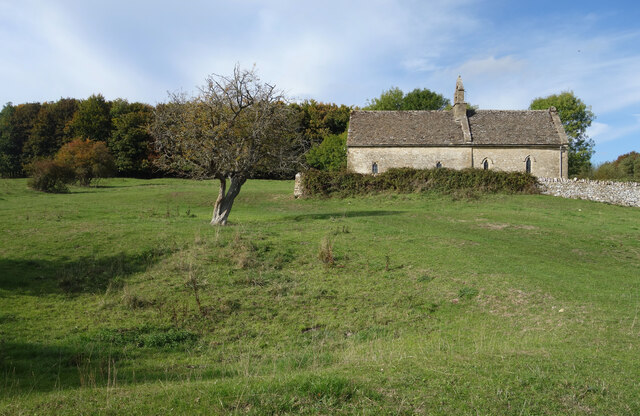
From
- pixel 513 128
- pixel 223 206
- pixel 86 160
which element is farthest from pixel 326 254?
pixel 86 160

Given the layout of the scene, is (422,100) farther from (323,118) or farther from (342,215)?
(342,215)

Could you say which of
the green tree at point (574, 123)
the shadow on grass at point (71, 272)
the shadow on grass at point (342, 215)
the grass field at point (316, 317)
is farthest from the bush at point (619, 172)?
the shadow on grass at point (71, 272)

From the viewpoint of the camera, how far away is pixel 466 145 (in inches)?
1716

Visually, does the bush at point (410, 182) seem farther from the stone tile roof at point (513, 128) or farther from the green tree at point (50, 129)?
the green tree at point (50, 129)

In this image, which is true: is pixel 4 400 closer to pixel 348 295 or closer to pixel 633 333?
pixel 348 295

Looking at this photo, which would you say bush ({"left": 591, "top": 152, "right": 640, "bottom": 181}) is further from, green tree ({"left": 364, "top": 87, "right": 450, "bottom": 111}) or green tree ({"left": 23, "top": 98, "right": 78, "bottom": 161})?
green tree ({"left": 23, "top": 98, "right": 78, "bottom": 161})

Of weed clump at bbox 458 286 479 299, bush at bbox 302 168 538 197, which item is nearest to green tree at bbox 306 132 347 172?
bush at bbox 302 168 538 197

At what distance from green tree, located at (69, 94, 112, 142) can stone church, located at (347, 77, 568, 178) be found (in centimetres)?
4095

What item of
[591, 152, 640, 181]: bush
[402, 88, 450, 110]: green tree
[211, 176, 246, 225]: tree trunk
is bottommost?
[211, 176, 246, 225]: tree trunk

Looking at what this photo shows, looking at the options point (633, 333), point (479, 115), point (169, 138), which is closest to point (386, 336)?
point (633, 333)

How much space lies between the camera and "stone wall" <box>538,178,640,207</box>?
3275cm

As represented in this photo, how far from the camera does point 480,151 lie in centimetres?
4397

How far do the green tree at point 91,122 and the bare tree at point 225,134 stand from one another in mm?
49355

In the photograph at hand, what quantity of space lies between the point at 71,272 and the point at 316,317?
7.58 meters
